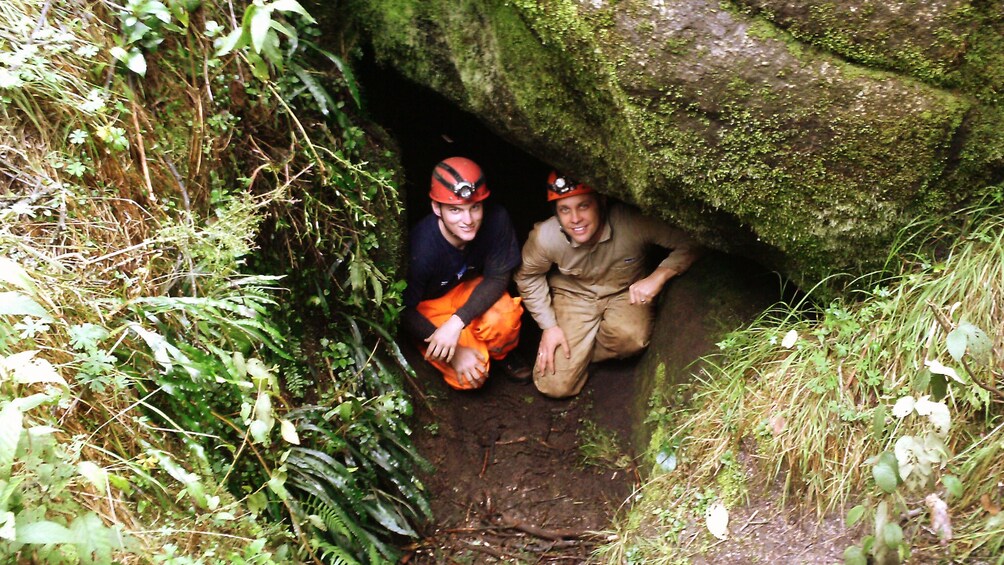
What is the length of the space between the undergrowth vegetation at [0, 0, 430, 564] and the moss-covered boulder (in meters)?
1.15

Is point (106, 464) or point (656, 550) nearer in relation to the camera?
point (106, 464)

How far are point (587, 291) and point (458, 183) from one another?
1422 mm

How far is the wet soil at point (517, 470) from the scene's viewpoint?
13.5 feet

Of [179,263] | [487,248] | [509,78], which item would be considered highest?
[509,78]

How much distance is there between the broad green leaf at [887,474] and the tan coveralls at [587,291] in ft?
9.04

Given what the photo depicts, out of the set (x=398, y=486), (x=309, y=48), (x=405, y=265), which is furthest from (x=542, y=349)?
(x=309, y=48)

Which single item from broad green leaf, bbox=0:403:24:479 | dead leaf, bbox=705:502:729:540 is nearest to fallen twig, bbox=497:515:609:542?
dead leaf, bbox=705:502:729:540

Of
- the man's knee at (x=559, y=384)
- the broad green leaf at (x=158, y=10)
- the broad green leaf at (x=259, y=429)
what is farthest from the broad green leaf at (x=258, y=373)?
the man's knee at (x=559, y=384)

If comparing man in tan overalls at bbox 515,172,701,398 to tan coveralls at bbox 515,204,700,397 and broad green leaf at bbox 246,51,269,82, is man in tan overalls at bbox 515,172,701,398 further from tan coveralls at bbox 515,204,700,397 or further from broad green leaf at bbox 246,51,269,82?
broad green leaf at bbox 246,51,269,82

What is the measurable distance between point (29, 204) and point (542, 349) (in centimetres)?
339

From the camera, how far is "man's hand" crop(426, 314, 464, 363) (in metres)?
4.79

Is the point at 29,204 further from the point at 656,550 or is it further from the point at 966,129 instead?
the point at 966,129

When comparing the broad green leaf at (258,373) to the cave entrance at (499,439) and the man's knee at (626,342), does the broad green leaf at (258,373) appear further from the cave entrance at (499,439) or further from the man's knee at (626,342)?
the man's knee at (626,342)

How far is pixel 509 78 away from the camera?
350 centimetres
